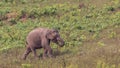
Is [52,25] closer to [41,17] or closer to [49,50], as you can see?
[41,17]

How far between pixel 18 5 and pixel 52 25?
296 inches

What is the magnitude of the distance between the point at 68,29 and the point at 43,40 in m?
6.53

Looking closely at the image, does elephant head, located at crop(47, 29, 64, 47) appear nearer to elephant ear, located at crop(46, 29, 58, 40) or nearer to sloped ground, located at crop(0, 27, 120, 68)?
elephant ear, located at crop(46, 29, 58, 40)

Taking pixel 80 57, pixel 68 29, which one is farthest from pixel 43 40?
pixel 68 29

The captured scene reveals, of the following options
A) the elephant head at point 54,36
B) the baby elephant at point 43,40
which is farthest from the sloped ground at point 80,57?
the elephant head at point 54,36

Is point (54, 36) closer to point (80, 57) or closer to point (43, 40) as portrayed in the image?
point (43, 40)

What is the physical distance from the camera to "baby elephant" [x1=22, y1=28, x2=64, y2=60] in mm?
16203

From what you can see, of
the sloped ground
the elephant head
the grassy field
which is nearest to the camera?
the sloped ground

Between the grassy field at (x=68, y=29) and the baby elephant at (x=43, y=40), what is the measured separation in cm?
41

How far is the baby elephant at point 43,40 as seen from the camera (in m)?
16.2

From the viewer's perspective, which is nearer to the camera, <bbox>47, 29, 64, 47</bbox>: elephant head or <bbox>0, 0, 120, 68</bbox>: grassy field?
<bbox>0, 0, 120, 68</bbox>: grassy field

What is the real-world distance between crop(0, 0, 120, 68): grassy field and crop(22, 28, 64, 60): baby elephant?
41 centimetres

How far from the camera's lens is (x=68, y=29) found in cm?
2291

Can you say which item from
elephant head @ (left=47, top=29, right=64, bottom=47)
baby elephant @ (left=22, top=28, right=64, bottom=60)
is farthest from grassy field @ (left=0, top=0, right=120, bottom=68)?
elephant head @ (left=47, top=29, right=64, bottom=47)
